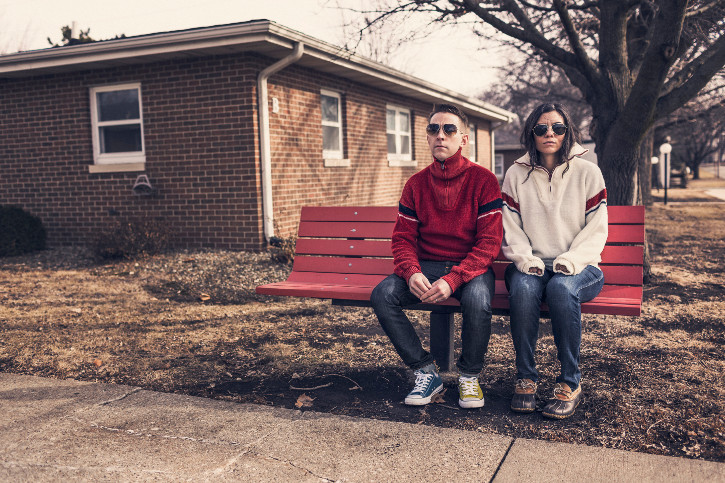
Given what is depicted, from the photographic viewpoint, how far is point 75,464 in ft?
9.52

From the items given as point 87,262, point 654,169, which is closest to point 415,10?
point 87,262

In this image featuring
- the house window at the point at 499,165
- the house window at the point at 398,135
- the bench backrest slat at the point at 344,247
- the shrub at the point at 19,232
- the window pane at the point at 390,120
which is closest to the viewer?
the bench backrest slat at the point at 344,247

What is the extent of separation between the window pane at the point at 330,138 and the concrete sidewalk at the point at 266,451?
8.89 meters

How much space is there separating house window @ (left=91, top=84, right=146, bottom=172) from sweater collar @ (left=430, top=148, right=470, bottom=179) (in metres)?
7.80

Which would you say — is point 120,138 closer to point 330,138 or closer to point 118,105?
point 118,105

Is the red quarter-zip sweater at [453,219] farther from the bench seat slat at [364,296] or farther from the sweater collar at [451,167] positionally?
the bench seat slat at [364,296]

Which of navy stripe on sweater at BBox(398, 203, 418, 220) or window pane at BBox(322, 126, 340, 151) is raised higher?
window pane at BBox(322, 126, 340, 151)

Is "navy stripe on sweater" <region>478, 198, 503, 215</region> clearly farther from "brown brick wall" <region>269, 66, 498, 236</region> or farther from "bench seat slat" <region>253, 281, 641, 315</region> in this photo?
"brown brick wall" <region>269, 66, 498, 236</region>

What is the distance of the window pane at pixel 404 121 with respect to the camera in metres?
15.8

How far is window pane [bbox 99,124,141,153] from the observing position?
1057 cm

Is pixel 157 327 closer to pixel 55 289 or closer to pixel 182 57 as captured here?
pixel 55 289

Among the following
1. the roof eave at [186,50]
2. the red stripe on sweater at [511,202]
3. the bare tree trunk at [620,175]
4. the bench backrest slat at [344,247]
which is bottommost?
the bench backrest slat at [344,247]

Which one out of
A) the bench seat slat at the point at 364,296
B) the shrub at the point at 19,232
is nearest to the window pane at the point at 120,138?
the shrub at the point at 19,232

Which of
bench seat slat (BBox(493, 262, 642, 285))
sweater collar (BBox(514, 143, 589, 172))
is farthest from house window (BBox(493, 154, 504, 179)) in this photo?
sweater collar (BBox(514, 143, 589, 172))
